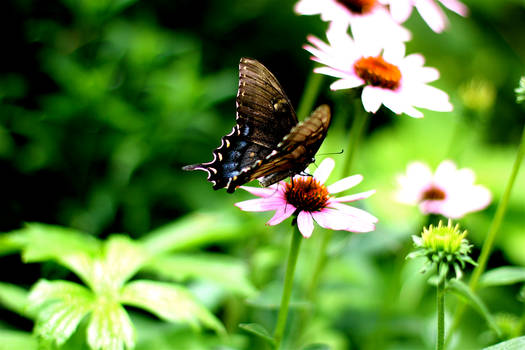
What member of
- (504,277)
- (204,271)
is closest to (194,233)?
(204,271)

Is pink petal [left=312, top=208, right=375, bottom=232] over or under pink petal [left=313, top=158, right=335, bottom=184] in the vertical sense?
under

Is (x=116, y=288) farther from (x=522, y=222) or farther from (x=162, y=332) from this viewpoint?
(x=522, y=222)

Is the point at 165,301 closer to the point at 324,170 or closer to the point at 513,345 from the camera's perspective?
the point at 324,170

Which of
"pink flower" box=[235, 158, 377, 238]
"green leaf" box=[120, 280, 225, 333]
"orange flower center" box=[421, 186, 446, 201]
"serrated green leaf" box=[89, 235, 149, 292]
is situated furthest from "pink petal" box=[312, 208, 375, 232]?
"orange flower center" box=[421, 186, 446, 201]

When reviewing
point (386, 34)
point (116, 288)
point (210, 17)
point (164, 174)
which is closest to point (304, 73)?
point (210, 17)

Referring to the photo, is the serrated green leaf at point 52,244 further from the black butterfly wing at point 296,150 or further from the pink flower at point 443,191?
the pink flower at point 443,191

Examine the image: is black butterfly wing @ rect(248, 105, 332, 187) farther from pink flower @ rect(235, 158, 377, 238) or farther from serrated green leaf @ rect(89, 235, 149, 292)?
serrated green leaf @ rect(89, 235, 149, 292)
